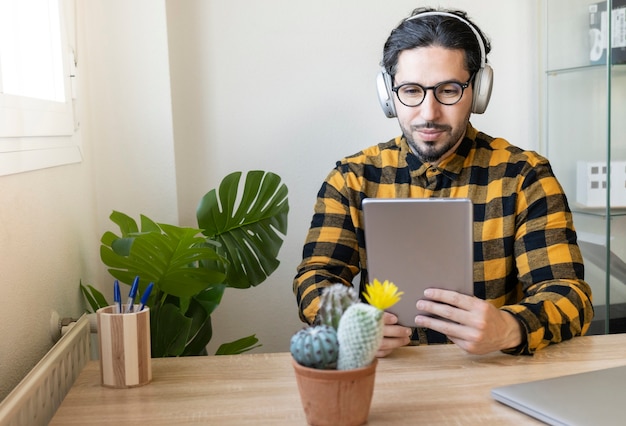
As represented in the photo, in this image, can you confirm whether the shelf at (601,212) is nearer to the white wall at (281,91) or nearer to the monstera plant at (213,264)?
the white wall at (281,91)

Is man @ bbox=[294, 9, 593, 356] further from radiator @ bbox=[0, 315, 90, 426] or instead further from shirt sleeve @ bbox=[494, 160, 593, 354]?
radiator @ bbox=[0, 315, 90, 426]

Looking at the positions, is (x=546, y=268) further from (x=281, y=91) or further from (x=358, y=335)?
(x=281, y=91)

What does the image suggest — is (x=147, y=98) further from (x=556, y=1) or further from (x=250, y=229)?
(x=556, y=1)

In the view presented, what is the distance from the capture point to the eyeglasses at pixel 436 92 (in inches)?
68.7

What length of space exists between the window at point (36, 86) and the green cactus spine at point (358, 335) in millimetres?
757

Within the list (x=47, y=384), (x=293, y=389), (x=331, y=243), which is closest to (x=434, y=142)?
(x=331, y=243)

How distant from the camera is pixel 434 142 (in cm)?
→ 179

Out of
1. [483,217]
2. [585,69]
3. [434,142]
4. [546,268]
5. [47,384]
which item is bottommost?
[47,384]

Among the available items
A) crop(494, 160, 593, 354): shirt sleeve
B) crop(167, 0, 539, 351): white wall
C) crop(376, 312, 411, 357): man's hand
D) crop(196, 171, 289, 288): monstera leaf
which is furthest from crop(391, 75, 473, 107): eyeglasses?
crop(167, 0, 539, 351): white wall

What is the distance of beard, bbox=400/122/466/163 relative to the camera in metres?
1.77

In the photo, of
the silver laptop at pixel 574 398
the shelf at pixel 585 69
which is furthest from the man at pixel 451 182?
the shelf at pixel 585 69

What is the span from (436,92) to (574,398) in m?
0.89

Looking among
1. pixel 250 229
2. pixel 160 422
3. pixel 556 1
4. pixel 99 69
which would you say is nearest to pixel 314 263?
pixel 250 229

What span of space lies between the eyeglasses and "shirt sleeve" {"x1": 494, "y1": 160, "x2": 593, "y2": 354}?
263 millimetres
